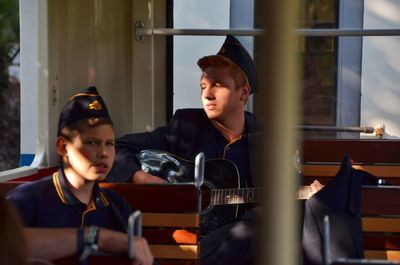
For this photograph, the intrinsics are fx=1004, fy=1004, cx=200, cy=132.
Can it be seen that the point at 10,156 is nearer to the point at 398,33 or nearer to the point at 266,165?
the point at 398,33

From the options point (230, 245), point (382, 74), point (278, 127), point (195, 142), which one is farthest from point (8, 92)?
point (278, 127)

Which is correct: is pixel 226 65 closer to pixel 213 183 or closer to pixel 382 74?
pixel 213 183

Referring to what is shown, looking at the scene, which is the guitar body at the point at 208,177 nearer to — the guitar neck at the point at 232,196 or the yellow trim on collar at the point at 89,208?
the guitar neck at the point at 232,196

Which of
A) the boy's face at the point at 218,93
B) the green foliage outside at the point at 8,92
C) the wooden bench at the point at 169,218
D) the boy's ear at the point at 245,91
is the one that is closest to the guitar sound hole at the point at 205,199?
the boy's face at the point at 218,93

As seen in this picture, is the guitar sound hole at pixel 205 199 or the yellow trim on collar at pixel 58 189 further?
the guitar sound hole at pixel 205 199

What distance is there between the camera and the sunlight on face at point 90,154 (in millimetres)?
3273

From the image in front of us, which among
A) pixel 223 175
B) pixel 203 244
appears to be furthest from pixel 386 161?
pixel 203 244

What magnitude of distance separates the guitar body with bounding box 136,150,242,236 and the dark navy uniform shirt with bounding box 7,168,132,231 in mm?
955

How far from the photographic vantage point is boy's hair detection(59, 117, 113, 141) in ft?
11.0

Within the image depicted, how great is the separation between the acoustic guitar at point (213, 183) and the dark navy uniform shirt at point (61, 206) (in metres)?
0.96

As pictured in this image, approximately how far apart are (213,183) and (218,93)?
42cm

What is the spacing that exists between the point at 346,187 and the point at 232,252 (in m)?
0.55

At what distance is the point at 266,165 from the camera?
65.6 inches

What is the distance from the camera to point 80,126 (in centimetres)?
334
